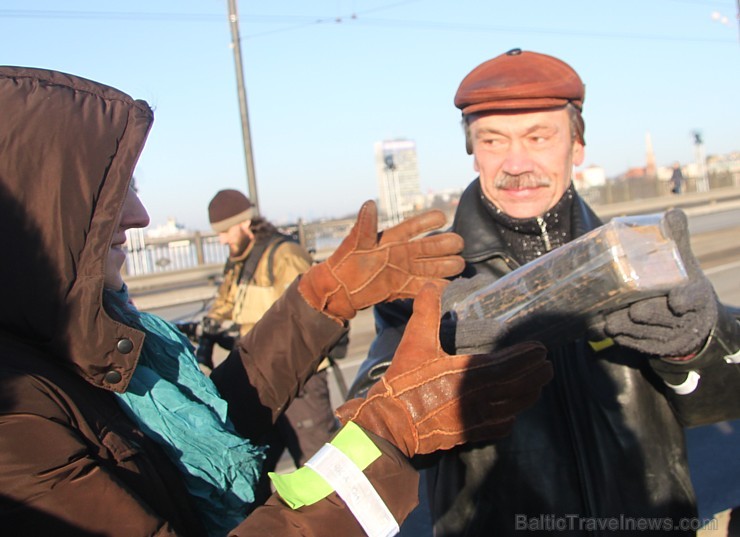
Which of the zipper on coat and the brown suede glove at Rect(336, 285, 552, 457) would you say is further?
the zipper on coat

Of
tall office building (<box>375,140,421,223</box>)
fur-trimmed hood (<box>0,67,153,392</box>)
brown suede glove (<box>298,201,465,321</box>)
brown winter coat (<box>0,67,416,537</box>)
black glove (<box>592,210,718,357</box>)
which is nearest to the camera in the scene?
brown winter coat (<box>0,67,416,537</box>)

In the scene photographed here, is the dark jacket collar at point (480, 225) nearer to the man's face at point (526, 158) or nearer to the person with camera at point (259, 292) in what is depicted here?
the man's face at point (526, 158)

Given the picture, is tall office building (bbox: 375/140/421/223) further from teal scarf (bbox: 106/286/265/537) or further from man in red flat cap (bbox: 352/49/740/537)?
teal scarf (bbox: 106/286/265/537)

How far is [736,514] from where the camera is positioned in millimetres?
2830

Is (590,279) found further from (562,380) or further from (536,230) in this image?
(536,230)

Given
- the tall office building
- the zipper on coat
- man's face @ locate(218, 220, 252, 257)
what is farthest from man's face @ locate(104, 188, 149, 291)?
the tall office building

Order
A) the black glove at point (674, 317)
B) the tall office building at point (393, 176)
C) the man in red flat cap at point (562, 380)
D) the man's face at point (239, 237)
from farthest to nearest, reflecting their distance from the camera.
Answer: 1. the tall office building at point (393, 176)
2. the man's face at point (239, 237)
3. the man in red flat cap at point (562, 380)
4. the black glove at point (674, 317)

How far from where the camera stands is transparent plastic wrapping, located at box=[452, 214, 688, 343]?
5.24ft

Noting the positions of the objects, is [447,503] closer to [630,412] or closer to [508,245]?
[630,412]

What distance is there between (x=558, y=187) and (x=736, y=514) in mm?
1627

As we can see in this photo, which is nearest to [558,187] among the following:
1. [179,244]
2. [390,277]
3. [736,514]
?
[390,277]

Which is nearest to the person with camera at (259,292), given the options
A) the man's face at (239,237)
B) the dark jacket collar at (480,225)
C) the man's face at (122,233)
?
the man's face at (239,237)

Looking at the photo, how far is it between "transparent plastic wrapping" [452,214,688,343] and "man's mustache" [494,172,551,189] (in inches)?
24.0

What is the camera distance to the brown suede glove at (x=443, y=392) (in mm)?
1510
